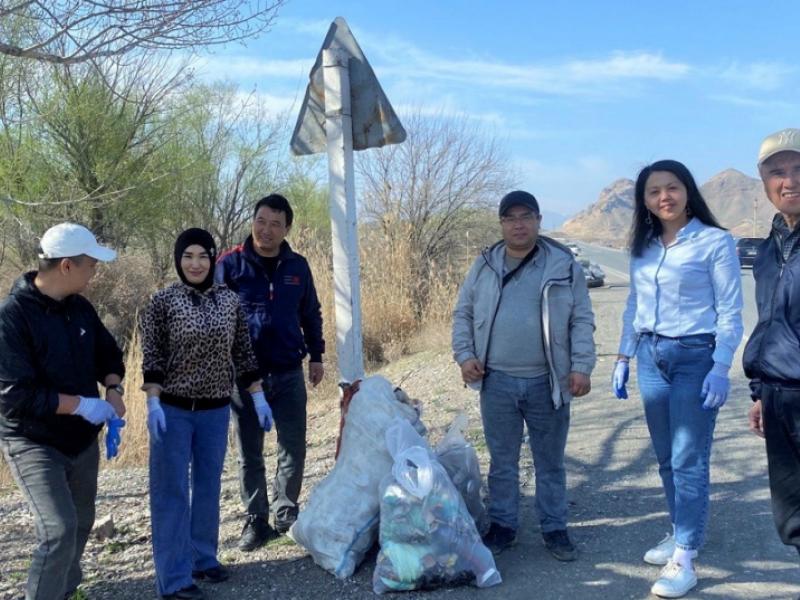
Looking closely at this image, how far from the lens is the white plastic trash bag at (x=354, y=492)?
382cm

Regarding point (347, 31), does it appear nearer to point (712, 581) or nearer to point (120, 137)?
point (712, 581)

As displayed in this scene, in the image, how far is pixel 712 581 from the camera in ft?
12.1

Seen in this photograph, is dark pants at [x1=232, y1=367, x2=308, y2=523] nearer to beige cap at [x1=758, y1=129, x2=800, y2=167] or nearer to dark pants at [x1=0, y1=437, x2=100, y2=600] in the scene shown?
dark pants at [x1=0, y1=437, x2=100, y2=600]

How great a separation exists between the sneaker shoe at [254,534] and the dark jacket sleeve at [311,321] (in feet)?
3.37

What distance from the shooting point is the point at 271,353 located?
4.38m

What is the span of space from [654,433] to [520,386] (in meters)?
0.71

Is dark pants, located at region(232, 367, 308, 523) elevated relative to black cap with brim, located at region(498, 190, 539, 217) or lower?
lower

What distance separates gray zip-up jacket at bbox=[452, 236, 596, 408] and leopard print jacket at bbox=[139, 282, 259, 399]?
129cm

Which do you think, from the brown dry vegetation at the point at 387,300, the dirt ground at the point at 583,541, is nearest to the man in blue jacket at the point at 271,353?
the dirt ground at the point at 583,541

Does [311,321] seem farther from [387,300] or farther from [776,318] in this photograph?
[387,300]

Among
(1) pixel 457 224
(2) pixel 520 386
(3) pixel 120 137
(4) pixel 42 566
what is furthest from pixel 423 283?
(4) pixel 42 566

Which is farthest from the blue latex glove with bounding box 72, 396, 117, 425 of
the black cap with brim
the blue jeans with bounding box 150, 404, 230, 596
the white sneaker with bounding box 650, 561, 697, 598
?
the white sneaker with bounding box 650, 561, 697, 598

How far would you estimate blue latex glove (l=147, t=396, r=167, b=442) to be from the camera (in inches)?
141

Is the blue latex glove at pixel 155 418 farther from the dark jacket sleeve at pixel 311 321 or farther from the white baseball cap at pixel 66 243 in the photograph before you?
the dark jacket sleeve at pixel 311 321
